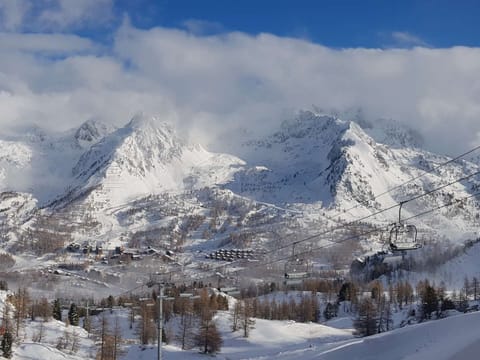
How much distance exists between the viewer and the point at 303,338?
89.5m

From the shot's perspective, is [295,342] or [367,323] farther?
[295,342]

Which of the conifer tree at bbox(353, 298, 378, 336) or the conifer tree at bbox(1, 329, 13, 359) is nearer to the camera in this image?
the conifer tree at bbox(1, 329, 13, 359)

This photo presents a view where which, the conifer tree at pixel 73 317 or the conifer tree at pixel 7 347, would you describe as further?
the conifer tree at pixel 73 317

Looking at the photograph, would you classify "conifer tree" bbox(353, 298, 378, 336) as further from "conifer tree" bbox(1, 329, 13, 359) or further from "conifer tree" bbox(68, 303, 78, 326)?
"conifer tree" bbox(1, 329, 13, 359)

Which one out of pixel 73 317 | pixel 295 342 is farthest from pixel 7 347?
pixel 295 342

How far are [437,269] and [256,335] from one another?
293 ft

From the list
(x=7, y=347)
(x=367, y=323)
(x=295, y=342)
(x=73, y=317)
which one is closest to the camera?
(x=7, y=347)

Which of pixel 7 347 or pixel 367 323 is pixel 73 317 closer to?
pixel 7 347

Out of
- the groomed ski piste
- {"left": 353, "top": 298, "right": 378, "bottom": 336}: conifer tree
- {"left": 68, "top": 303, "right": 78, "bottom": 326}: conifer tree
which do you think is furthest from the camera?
{"left": 68, "top": 303, "right": 78, "bottom": 326}: conifer tree

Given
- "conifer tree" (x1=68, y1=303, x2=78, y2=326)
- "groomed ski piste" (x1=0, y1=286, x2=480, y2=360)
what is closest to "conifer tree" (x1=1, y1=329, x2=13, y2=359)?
"groomed ski piste" (x1=0, y1=286, x2=480, y2=360)

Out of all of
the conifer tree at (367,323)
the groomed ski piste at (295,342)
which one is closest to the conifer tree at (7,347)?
the groomed ski piste at (295,342)

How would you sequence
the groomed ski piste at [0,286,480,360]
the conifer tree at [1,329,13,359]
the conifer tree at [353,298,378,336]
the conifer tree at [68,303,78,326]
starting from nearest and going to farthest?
the groomed ski piste at [0,286,480,360] < the conifer tree at [1,329,13,359] < the conifer tree at [353,298,378,336] < the conifer tree at [68,303,78,326]

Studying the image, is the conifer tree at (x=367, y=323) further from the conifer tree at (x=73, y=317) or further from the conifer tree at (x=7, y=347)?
the conifer tree at (x=7, y=347)

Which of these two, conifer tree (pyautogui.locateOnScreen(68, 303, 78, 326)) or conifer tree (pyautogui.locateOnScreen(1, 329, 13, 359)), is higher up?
conifer tree (pyautogui.locateOnScreen(68, 303, 78, 326))
